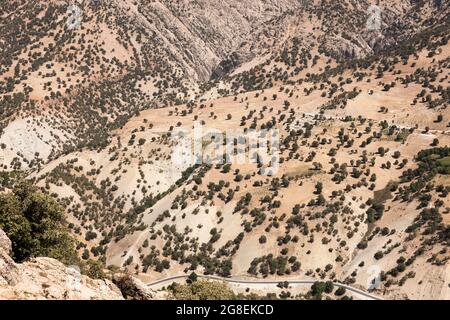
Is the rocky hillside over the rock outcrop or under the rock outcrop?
under

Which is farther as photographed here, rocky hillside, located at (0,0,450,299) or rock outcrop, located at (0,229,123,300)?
rocky hillside, located at (0,0,450,299)

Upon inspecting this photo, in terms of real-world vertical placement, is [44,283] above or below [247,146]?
above

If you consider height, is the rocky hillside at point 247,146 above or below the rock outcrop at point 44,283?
below

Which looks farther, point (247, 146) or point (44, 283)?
point (247, 146)

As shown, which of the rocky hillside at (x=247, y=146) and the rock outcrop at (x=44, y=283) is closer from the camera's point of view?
the rock outcrop at (x=44, y=283)
